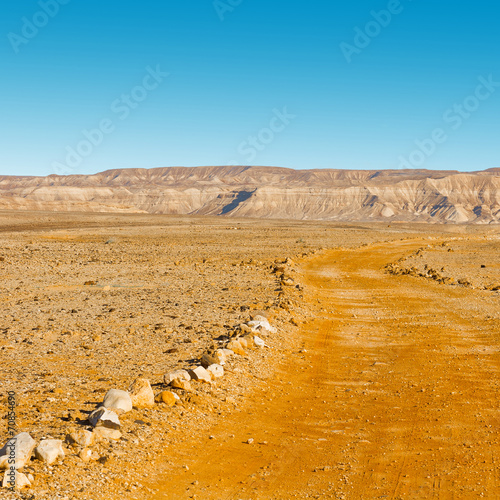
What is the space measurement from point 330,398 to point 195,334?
3388 millimetres

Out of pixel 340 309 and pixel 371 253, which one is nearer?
pixel 340 309

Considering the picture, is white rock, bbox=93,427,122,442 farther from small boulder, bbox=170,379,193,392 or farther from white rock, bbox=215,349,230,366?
white rock, bbox=215,349,230,366

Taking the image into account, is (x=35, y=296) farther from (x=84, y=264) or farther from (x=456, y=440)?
(x=456, y=440)

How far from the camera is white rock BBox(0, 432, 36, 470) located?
14.9ft

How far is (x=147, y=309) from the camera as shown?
12.2 m

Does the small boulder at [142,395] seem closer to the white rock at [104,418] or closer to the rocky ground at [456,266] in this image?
the white rock at [104,418]

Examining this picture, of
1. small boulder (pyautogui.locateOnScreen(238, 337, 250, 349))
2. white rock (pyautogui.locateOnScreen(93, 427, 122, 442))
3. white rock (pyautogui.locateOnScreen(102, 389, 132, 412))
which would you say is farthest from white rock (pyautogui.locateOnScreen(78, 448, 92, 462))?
small boulder (pyautogui.locateOnScreen(238, 337, 250, 349))

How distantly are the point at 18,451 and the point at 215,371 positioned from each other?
10.9 ft

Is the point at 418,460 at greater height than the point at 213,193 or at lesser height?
lesser

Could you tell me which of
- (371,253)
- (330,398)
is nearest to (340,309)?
(330,398)

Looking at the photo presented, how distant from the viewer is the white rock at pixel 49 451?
4785 mm

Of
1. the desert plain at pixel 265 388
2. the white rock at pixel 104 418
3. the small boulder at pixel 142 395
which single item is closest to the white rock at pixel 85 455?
the desert plain at pixel 265 388

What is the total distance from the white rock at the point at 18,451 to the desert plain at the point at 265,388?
0.34ft

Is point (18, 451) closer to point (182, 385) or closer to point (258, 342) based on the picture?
point (182, 385)
